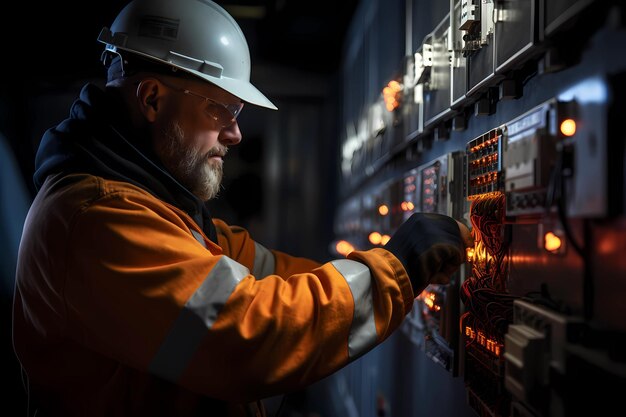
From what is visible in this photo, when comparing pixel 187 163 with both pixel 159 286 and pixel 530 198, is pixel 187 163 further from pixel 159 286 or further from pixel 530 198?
pixel 530 198

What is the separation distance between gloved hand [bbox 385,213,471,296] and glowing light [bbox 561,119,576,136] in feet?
1.34

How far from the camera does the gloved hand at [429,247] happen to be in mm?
1252

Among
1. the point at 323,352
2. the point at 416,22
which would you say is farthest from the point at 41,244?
the point at 416,22

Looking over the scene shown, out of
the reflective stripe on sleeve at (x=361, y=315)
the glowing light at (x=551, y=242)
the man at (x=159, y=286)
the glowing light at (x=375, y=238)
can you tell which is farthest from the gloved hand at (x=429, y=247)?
the glowing light at (x=375, y=238)

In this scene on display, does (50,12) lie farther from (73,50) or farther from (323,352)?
(323,352)

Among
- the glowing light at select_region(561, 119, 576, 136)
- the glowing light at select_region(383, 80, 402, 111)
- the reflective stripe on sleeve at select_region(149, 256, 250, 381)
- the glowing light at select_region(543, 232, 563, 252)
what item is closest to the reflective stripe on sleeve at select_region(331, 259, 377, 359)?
the reflective stripe on sleeve at select_region(149, 256, 250, 381)

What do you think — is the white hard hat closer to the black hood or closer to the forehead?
the forehead

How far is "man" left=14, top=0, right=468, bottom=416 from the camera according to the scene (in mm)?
1137

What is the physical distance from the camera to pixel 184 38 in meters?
1.64

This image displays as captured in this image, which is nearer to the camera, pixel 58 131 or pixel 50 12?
pixel 58 131

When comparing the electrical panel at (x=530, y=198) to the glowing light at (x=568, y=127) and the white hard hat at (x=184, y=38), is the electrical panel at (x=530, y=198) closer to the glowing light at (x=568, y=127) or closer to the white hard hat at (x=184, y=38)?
the glowing light at (x=568, y=127)

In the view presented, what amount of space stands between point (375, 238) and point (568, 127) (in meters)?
1.75

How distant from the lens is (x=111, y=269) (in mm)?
1161

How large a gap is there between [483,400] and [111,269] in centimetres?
91
